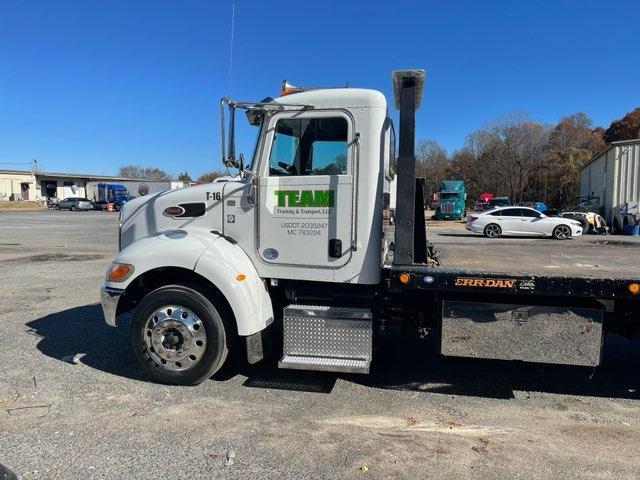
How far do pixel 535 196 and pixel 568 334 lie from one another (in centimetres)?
6291

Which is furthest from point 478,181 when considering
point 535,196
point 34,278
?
point 34,278

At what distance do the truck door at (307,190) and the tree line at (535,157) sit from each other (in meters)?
52.5

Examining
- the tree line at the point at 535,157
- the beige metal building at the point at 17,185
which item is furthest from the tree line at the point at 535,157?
the beige metal building at the point at 17,185

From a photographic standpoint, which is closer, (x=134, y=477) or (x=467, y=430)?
(x=134, y=477)

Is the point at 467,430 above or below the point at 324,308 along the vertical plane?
below

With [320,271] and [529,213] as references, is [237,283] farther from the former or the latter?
[529,213]

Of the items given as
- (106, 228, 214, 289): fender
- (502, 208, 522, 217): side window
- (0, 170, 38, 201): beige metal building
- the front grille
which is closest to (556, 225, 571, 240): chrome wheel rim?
(502, 208, 522, 217): side window

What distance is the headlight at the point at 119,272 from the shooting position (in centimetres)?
475

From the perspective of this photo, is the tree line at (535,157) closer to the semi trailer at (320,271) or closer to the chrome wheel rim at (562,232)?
the chrome wheel rim at (562,232)

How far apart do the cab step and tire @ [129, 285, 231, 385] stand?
0.61 metres

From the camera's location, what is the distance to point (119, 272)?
4.80 meters

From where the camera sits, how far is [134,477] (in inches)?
128

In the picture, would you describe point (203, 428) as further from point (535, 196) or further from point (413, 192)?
point (535, 196)

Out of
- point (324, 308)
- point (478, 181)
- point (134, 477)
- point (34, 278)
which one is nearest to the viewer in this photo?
point (134, 477)
